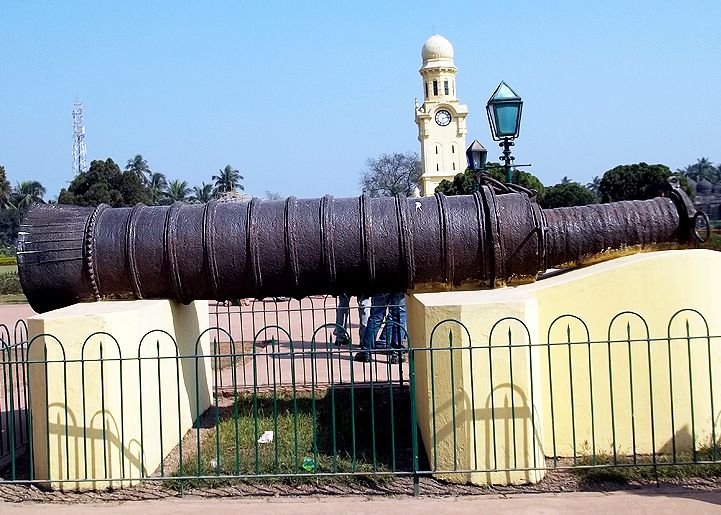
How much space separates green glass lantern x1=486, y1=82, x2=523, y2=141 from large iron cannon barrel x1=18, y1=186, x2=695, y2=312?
2.72m

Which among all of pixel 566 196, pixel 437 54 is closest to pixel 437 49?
pixel 437 54

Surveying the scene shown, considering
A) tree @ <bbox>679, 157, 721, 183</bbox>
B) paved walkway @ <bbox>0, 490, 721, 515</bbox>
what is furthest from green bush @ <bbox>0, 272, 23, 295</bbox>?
tree @ <bbox>679, 157, 721, 183</bbox>

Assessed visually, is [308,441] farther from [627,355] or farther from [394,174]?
[394,174]

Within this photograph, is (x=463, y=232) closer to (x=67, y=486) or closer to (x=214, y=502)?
(x=214, y=502)

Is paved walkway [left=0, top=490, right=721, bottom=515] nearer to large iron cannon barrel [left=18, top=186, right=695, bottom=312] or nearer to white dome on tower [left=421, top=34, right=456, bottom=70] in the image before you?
large iron cannon barrel [left=18, top=186, right=695, bottom=312]

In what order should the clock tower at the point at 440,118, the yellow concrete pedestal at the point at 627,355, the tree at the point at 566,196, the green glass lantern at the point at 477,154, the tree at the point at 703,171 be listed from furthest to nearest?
the tree at the point at 703,171 < the clock tower at the point at 440,118 < the tree at the point at 566,196 < the green glass lantern at the point at 477,154 < the yellow concrete pedestal at the point at 627,355

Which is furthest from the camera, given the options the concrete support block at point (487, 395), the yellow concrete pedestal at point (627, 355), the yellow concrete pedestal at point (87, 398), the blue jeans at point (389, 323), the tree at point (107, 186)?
the tree at point (107, 186)

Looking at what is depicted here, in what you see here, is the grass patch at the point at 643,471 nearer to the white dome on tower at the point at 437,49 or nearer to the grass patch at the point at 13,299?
the grass patch at the point at 13,299

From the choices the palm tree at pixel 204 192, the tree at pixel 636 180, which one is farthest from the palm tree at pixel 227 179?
the tree at pixel 636 180

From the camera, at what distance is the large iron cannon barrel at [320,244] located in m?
5.77

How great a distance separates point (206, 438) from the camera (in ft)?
21.7

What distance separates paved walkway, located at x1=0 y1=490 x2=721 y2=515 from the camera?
15.2ft

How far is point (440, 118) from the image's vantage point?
220ft

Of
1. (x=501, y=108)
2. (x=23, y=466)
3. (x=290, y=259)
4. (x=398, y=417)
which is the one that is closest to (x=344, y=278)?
(x=290, y=259)
